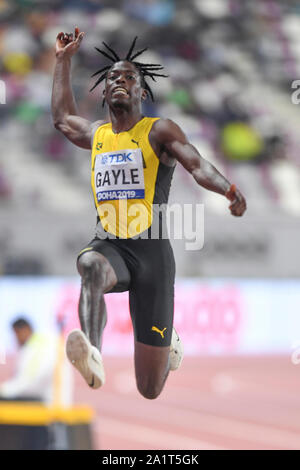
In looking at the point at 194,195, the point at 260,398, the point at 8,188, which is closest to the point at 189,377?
the point at 260,398

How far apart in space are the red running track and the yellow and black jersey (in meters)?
6.75

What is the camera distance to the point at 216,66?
24.6m

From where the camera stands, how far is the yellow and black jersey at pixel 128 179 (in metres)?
5.24

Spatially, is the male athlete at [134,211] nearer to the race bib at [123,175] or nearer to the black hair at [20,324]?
the race bib at [123,175]

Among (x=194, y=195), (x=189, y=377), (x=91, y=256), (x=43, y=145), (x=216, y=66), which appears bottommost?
(x=91, y=256)

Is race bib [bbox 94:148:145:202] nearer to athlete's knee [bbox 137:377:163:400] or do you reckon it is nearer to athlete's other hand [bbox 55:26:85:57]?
athlete's other hand [bbox 55:26:85:57]

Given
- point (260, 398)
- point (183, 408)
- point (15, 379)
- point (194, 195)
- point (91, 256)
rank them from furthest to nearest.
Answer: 1. point (194, 195)
2. point (260, 398)
3. point (183, 408)
4. point (15, 379)
5. point (91, 256)

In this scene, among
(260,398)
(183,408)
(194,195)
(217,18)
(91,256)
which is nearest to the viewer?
(91,256)

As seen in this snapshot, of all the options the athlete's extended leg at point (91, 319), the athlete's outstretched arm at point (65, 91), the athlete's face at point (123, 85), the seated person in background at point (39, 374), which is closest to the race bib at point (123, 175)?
the athlete's face at point (123, 85)

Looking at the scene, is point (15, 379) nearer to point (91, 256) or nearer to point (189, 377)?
point (91, 256)

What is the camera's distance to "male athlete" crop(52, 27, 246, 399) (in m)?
4.98

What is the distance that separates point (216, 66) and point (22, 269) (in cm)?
1036

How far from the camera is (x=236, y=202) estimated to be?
454 centimetres

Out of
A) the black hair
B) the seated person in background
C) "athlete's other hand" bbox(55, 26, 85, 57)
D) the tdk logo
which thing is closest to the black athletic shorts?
the tdk logo
